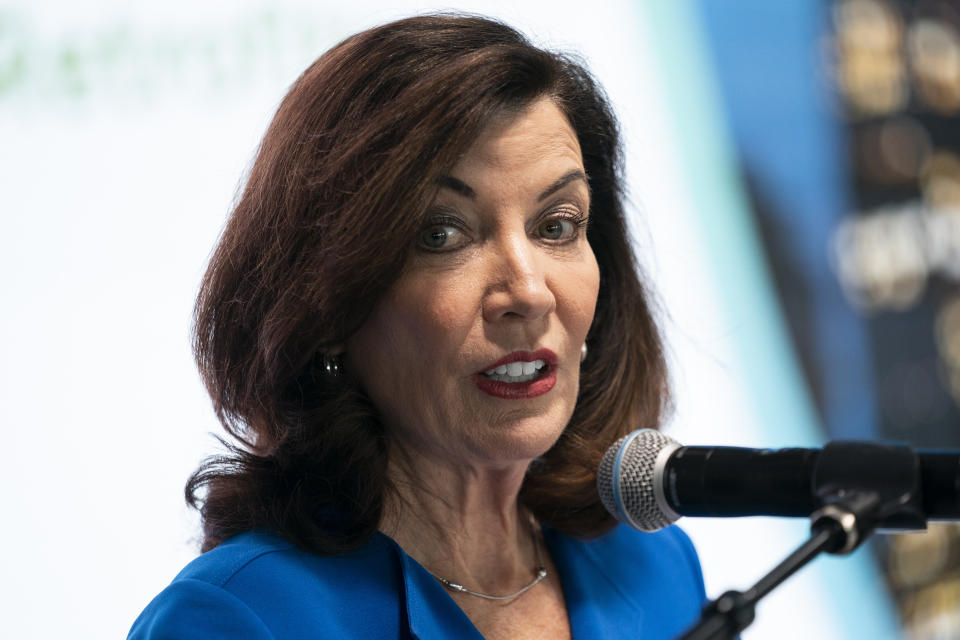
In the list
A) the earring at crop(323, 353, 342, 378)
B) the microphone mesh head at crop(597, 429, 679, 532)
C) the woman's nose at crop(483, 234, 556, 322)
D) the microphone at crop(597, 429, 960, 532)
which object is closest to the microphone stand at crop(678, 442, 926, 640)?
the microphone at crop(597, 429, 960, 532)

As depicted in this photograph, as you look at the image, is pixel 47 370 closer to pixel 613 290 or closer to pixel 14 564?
pixel 14 564

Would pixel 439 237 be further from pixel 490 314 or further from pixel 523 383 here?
pixel 523 383

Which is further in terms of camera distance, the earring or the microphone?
the earring

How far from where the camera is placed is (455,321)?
146 centimetres

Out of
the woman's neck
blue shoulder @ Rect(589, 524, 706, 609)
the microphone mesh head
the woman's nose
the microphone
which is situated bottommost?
blue shoulder @ Rect(589, 524, 706, 609)

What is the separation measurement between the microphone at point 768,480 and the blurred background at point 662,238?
58cm

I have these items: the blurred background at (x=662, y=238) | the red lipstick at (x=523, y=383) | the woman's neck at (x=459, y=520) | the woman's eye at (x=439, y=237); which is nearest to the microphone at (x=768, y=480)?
the red lipstick at (x=523, y=383)

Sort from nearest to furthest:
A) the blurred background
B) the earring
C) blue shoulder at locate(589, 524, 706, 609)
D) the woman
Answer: the woman
the earring
blue shoulder at locate(589, 524, 706, 609)
the blurred background

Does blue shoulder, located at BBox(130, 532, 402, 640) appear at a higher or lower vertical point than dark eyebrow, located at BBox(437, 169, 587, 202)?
lower

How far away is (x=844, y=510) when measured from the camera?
1031 millimetres

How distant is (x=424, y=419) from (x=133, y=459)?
88cm

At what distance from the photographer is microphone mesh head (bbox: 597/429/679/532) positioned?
1.36 metres

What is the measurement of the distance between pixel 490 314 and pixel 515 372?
0.09 meters

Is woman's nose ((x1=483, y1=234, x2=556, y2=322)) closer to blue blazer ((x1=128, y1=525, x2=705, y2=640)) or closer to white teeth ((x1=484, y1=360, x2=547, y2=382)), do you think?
white teeth ((x1=484, y1=360, x2=547, y2=382))
